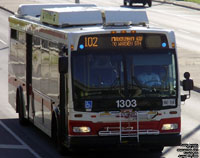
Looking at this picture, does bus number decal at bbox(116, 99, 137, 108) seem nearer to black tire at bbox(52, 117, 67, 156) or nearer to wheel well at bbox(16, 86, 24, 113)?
black tire at bbox(52, 117, 67, 156)

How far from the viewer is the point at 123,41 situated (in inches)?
614

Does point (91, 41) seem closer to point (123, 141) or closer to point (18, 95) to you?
point (123, 141)

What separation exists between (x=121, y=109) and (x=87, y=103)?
69 centimetres

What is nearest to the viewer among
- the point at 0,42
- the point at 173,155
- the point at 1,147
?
the point at 173,155

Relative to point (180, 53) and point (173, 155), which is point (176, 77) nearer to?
point (173, 155)

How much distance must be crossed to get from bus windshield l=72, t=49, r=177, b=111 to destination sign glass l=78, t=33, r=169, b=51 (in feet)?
0.38

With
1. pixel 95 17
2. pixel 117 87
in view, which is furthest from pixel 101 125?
pixel 95 17

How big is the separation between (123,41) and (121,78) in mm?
789

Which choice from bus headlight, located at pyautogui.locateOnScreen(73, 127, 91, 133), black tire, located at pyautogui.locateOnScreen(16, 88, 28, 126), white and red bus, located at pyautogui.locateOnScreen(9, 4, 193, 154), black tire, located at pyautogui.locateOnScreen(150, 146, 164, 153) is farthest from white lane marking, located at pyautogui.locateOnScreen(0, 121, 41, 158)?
black tire, located at pyautogui.locateOnScreen(150, 146, 164, 153)

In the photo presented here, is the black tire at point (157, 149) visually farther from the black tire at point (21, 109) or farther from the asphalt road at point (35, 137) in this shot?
the black tire at point (21, 109)

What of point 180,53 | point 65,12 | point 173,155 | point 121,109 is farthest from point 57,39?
point 180,53

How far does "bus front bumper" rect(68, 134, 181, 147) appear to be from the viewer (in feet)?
49.9

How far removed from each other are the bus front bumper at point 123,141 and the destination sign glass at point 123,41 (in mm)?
1817

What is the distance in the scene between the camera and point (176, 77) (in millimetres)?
15562
